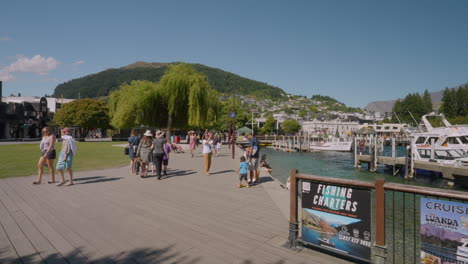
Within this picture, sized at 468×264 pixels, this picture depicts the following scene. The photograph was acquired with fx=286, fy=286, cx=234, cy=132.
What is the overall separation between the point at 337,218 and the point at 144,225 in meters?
3.49

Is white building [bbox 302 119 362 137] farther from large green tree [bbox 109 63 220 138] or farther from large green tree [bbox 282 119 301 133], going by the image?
large green tree [bbox 109 63 220 138]

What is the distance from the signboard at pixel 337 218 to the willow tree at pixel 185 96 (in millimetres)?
25574

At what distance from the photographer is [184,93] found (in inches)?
1182

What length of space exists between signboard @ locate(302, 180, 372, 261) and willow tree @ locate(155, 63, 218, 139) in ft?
83.9

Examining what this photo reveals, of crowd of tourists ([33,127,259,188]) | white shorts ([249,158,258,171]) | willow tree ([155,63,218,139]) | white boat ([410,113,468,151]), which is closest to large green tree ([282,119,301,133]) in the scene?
willow tree ([155,63,218,139])

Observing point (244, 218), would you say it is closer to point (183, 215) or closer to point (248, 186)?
point (183, 215)

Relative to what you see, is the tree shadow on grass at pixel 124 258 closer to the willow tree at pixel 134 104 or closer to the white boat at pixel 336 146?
the willow tree at pixel 134 104

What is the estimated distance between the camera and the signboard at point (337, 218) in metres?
3.78

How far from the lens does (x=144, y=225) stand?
17.8ft

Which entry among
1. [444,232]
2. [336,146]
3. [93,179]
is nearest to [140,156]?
[93,179]

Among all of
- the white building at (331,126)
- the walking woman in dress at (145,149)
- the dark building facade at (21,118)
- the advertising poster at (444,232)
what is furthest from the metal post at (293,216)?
the white building at (331,126)

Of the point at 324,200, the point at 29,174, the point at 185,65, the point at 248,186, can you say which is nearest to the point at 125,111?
the point at 185,65

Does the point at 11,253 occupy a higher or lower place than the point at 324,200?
lower

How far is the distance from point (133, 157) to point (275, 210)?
25.0 ft
